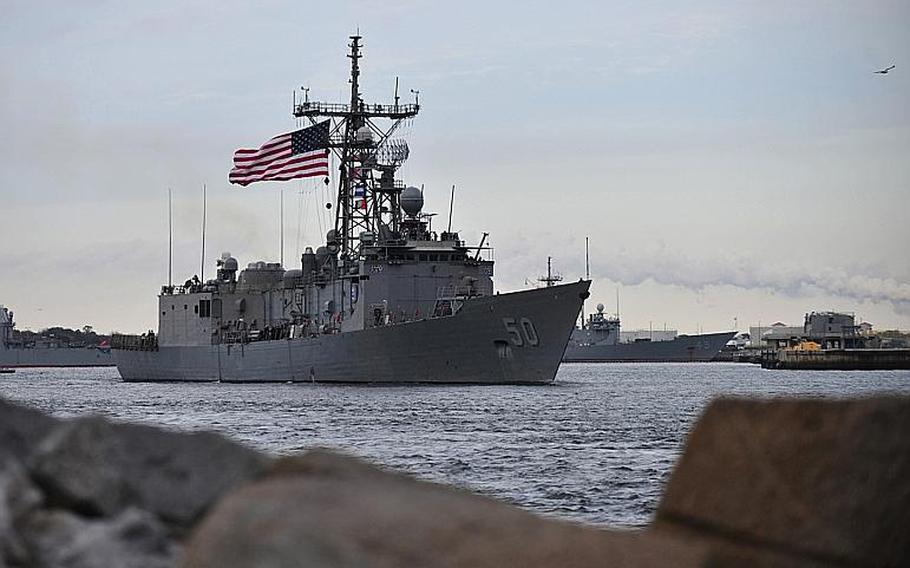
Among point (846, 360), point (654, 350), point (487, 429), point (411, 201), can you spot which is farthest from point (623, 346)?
point (487, 429)

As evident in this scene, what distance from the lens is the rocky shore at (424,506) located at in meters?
2.85

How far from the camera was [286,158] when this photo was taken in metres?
44.4

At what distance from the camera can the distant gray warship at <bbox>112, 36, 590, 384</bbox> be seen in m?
45.4

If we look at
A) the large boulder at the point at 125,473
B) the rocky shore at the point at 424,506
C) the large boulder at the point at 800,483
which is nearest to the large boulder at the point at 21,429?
the rocky shore at the point at 424,506

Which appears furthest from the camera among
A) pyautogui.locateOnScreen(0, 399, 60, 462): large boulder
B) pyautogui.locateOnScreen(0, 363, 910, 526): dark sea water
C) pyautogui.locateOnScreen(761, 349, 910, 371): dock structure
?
pyautogui.locateOnScreen(761, 349, 910, 371): dock structure

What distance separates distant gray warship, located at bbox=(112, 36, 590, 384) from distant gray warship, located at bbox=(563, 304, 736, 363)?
7156 cm

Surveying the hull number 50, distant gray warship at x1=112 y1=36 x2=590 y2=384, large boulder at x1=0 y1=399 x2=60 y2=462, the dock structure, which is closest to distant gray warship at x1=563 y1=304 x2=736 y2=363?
the dock structure

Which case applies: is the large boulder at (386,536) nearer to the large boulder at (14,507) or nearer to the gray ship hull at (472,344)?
the large boulder at (14,507)

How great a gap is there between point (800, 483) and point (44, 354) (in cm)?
13114

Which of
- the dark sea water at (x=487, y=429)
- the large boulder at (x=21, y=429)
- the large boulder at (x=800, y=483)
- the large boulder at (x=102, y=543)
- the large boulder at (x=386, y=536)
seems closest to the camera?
the large boulder at (x=386, y=536)

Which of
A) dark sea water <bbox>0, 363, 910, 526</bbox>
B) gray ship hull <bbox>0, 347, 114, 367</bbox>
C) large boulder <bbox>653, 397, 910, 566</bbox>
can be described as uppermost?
gray ship hull <bbox>0, 347, 114, 367</bbox>

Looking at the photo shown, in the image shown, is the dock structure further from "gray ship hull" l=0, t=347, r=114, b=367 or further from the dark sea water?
"gray ship hull" l=0, t=347, r=114, b=367

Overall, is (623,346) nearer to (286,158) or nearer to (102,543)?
(286,158)

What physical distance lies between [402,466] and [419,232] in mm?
31336
